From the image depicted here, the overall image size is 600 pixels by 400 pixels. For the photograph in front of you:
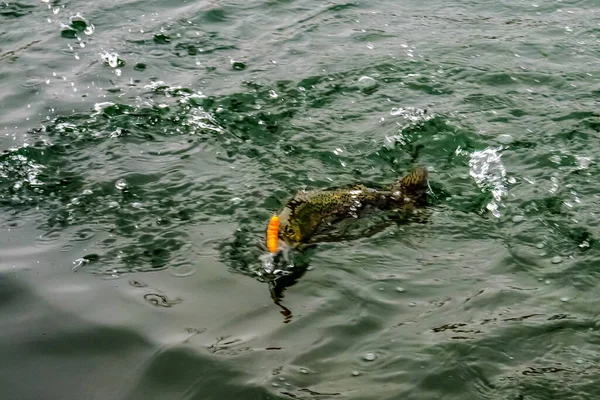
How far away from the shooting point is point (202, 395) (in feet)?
11.1

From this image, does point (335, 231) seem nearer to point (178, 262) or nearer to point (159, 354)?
point (178, 262)

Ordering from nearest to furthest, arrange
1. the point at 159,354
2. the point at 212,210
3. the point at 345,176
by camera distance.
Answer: the point at 159,354, the point at 212,210, the point at 345,176

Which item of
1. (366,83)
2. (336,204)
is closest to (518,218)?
(336,204)

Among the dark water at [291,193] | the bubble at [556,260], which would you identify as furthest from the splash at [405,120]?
the bubble at [556,260]

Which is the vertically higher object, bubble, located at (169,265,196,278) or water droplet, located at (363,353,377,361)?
bubble, located at (169,265,196,278)

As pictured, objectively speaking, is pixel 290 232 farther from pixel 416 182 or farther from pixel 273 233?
pixel 416 182

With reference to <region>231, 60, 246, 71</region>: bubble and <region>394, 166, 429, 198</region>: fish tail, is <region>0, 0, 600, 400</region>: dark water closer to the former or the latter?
<region>231, 60, 246, 71</region>: bubble

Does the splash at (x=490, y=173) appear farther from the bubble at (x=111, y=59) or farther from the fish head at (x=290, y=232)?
the bubble at (x=111, y=59)

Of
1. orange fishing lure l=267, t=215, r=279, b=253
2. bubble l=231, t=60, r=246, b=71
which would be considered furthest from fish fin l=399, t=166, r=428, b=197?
bubble l=231, t=60, r=246, b=71

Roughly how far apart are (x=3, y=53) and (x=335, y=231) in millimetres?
5357

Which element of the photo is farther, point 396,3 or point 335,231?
point 396,3

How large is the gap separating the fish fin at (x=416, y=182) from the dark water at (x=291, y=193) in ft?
0.92

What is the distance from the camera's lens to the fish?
14.7ft

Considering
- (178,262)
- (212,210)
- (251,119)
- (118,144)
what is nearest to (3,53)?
(118,144)
